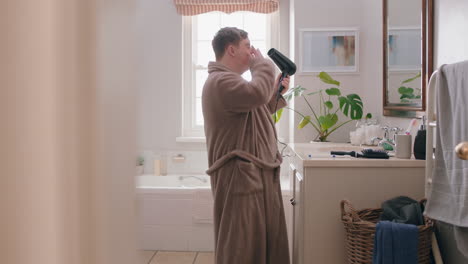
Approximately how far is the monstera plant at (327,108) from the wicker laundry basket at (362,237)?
5.61ft

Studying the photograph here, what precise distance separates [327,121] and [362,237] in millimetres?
1909

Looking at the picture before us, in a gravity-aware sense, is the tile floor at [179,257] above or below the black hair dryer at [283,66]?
below

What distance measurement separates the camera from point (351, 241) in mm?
1898

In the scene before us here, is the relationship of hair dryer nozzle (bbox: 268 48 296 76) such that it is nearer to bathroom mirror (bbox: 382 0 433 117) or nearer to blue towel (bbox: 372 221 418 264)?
bathroom mirror (bbox: 382 0 433 117)

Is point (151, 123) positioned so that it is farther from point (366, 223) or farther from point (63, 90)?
point (63, 90)

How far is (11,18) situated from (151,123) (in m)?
4.72

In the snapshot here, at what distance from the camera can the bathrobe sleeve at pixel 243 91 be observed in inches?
81.1

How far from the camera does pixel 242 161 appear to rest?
6.98 feet


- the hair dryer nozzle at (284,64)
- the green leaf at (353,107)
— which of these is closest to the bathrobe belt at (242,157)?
the hair dryer nozzle at (284,64)

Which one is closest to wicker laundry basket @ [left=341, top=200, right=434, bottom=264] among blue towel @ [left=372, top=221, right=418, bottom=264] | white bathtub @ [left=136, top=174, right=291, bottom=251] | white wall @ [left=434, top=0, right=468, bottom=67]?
blue towel @ [left=372, top=221, right=418, bottom=264]

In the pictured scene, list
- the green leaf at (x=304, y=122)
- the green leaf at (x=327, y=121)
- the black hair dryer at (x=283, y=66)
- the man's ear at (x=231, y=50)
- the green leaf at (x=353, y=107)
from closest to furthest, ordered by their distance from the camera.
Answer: the man's ear at (x=231, y=50) < the black hair dryer at (x=283, y=66) < the green leaf at (x=353, y=107) < the green leaf at (x=327, y=121) < the green leaf at (x=304, y=122)

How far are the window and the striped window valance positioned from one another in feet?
0.40

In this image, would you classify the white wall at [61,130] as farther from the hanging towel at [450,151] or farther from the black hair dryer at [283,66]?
the black hair dryer at [283,66]

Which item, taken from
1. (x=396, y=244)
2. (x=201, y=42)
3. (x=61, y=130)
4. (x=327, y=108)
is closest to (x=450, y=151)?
(x=396, y=244)
